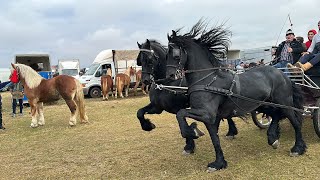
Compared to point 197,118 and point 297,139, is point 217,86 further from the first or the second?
point 297,139

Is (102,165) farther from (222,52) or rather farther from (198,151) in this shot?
(222,52)

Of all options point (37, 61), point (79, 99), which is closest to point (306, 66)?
point (79, 99)

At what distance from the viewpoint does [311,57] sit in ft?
21.4

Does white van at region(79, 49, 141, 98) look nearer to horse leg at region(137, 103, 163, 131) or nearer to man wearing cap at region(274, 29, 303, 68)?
man wearing cap at region(274, 29, 303, 68)

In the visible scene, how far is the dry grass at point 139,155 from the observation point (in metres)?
5.02

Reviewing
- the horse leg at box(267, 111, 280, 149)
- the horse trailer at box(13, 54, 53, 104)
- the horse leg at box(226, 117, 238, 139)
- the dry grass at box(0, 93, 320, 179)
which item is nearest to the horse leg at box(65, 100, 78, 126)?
the dry grass at box(0, 93, 320, 179)

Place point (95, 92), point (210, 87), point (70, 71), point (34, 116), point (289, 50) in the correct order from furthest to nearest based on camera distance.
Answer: point (70, 71) < point (95, 92) < point (34, 116) < point (289, 50) < point (210, 87)

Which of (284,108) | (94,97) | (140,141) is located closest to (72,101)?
(140,141)

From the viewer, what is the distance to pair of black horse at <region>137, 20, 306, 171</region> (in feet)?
16.1

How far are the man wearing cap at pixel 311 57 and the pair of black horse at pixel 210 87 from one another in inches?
23.0

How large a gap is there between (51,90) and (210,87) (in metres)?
6.89

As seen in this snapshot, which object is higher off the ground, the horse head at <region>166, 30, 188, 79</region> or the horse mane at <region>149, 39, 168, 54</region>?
the horse mane at <region>149, 39, 168, 54</region>

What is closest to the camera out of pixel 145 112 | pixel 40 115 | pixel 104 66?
pixel 145 112

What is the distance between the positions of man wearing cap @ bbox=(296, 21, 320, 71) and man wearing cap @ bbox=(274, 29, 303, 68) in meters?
0.35
